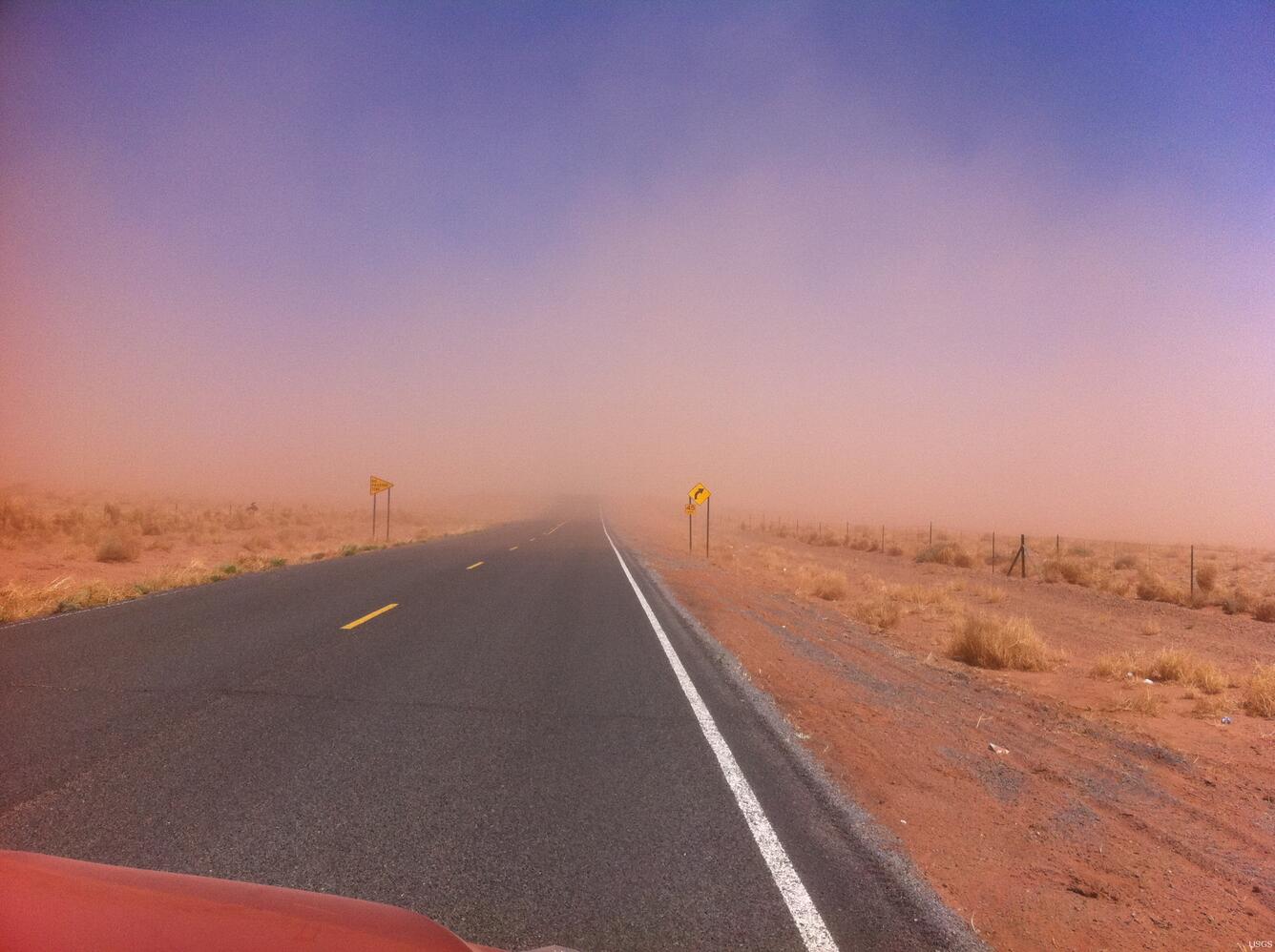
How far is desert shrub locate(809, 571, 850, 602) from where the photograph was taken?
19.8m

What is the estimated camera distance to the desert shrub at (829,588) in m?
19.8

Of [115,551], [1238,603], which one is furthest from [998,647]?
[115,551]

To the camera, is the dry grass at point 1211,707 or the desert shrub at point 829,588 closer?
the dry grass at point 1211,707

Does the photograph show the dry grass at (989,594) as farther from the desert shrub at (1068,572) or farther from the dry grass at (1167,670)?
the dry grass at (1167,670)

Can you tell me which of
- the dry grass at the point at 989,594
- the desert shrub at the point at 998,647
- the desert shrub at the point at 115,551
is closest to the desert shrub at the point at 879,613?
the desert shrub at the point at 998,647

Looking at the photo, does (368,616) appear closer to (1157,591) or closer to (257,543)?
(257,543)

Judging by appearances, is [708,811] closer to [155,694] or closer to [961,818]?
[961,818]

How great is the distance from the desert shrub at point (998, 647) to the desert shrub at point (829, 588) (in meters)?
7.51

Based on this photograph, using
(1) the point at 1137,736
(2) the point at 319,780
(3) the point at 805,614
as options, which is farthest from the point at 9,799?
(3) the point at 805,614

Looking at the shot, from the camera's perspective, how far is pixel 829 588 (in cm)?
2002

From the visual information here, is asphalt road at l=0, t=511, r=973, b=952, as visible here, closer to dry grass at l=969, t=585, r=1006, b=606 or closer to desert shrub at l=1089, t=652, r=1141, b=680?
desert shrub at l=1089, t=652, r=1141, b=680

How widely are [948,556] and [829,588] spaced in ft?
46.0

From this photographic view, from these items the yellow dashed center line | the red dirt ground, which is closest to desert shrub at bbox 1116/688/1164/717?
the red dirt ground

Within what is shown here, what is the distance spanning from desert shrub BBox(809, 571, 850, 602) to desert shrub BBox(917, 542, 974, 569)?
11.9 meters
